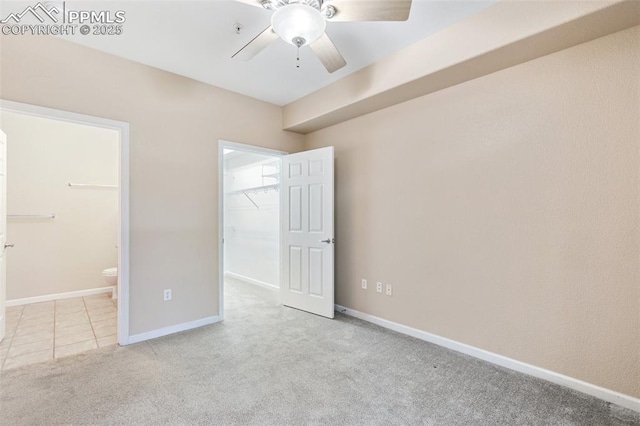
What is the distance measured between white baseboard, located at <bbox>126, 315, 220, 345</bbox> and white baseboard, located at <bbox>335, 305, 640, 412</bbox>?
72.5 inches

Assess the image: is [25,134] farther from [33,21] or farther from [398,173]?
[398,173]

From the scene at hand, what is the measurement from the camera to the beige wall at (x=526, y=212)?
76.0 inches

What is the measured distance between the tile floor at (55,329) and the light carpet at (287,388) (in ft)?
0.83

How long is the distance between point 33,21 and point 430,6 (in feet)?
9.86

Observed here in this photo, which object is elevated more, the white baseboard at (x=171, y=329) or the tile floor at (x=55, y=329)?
the white baseboard at (x=171, y=329)

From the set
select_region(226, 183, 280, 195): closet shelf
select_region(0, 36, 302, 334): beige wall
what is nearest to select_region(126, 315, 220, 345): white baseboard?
select_region(0, 36, 302, 334): beige wall

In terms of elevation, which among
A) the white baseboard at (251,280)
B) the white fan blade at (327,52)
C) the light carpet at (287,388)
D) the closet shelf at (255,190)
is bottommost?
the light carpet at (287,388)

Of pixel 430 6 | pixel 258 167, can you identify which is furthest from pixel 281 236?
pixel 430 6

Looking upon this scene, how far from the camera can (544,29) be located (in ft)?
6.33

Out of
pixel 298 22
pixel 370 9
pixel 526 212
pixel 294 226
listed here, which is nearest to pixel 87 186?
pixel 294 226

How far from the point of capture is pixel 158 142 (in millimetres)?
3021

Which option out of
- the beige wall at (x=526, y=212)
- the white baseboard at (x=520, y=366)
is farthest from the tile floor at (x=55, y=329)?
the beige wall at (x=526, y=212)

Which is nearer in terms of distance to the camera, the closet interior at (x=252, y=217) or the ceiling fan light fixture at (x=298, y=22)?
the ceiling fan light fixture at (x=298, y=22)

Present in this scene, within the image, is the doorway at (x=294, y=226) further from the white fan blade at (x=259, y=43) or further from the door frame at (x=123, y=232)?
the white fan blade at (x=259, y=43)
